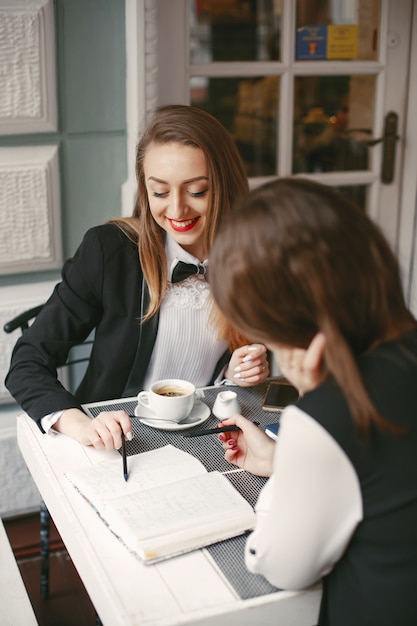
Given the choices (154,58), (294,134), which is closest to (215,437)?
(154,58)

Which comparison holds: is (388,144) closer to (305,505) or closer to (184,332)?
(184,332)

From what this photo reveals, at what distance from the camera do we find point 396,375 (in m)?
1.08

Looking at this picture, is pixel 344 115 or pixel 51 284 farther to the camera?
pixel 344 115

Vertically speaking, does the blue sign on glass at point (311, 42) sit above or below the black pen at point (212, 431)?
above

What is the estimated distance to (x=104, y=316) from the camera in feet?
6.49

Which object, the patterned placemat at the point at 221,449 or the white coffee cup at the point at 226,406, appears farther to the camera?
the white coffee cup at the point at 226,406

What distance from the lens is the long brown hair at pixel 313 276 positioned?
1024 mm

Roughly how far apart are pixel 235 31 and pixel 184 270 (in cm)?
125

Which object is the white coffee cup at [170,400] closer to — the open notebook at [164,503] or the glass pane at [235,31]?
the open notebook at [164,503]

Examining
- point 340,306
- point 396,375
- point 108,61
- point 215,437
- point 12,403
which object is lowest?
point 12,403

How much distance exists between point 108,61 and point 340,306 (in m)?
1.68

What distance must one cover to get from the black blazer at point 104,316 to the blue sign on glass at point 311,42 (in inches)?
51.9

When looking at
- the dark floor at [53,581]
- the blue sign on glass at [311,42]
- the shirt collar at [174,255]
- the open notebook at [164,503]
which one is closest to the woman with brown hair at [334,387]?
the open notebook at [164,503]

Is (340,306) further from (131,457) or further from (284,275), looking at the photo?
(131,457)
